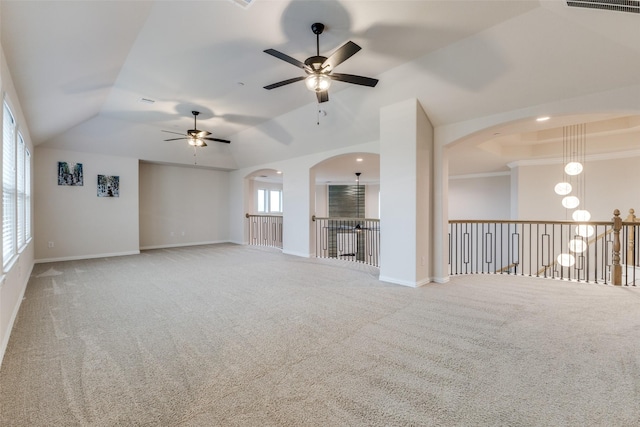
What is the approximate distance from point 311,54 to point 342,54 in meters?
1.00

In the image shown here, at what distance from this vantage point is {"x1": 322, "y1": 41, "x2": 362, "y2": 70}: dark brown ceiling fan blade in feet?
9.00

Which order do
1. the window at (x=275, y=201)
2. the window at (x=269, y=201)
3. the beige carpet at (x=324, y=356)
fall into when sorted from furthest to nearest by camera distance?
the window at (x=275, y=201) → the window at (x=269, y=201) → the beige carpet at (x=324, y=356)

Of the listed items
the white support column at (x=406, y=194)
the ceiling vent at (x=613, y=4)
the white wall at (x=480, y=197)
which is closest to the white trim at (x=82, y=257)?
the white support column at (x=406, y=194)

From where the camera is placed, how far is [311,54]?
3.71 meters

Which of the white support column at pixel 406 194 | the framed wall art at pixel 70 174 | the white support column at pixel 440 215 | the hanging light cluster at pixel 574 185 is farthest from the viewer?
the framed wall art at pixel 70 174

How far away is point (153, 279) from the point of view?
16.6 ft

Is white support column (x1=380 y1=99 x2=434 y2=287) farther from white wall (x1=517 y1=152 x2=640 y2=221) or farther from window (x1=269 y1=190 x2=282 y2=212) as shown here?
window (x1=269 y1=190 x2=282 y2=212)

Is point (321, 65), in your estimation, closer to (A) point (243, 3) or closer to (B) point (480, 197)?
(A) point (243, 3)

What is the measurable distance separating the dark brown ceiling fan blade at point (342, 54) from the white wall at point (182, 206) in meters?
7.68

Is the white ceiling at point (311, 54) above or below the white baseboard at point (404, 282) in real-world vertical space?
above

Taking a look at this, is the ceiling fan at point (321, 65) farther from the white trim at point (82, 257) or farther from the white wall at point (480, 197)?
the white wall at point (480, 197)

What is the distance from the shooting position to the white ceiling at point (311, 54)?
2734 millimetres

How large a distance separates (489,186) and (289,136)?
7.35 m

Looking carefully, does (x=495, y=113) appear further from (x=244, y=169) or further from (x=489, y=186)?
(x=244, y=169)
